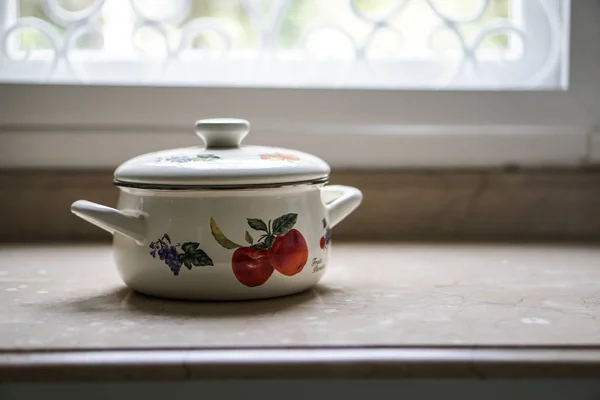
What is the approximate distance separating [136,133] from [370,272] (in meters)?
0.42

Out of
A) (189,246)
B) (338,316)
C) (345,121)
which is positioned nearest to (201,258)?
(189,246)

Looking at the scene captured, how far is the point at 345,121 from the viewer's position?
1.06 metres

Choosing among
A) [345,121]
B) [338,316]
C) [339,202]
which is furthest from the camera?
[345,121]

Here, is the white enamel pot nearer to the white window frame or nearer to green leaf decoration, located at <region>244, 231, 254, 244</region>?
green leaf decoration, located at <region>244, 231, 254, 244</region>

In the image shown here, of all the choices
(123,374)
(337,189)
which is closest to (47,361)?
(123,374)

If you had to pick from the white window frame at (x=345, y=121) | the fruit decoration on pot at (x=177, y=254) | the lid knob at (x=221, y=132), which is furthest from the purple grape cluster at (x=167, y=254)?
the white window frame at (x=345, y=121)

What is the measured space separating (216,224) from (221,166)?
2.1 inches

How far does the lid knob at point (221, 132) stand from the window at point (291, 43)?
338 millimetres

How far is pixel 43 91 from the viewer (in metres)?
1.03

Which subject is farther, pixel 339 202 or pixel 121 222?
pixel 339 202

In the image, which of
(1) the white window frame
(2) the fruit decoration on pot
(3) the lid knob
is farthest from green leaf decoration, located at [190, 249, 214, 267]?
(1) the white window frame

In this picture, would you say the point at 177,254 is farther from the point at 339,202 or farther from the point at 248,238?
the point at 339,202

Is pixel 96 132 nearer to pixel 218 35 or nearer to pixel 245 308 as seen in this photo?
pixel 218 35

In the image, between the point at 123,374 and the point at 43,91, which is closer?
the point at 123,374
